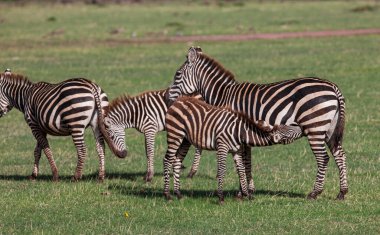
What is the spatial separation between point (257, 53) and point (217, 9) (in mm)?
30382

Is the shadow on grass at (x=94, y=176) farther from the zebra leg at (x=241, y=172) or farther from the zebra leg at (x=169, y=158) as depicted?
the zebra leg at (x=241, y=172)

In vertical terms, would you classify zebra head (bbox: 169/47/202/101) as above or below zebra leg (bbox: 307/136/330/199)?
above

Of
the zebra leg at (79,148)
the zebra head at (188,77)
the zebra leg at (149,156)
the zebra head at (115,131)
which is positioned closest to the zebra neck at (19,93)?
the zebra leg at (79,148)

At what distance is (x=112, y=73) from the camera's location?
1123 inches

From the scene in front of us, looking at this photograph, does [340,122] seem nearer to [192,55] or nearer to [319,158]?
[319,158]

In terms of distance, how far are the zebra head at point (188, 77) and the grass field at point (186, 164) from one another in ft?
4.89

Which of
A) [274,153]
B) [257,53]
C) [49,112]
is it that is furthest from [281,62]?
[49,112]

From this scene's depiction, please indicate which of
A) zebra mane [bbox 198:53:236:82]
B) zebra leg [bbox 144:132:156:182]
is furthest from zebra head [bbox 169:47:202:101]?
zebra leg [bbox 144:132:156:182]

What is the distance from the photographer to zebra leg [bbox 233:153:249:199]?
11.5 m

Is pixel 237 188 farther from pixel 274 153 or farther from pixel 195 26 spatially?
pixel 195 26

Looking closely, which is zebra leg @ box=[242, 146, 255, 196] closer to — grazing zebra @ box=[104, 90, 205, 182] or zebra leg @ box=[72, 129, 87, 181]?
grazing zebra @ box=[104, 90, 205, 182]

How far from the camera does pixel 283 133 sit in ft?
36.4

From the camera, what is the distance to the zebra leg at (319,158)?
11.5 meters

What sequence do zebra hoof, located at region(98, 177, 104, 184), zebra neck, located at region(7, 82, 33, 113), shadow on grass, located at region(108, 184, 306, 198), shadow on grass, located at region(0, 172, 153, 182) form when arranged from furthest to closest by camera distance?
zebra neck, located at region(7, 82, 33, 113) → shadow on grass, located at region(0, 172, 153, 182) → zebra hoof, located at region(98, 177, 104, 184) → shadow on grass, located at region(108, 184, 306, 198)
